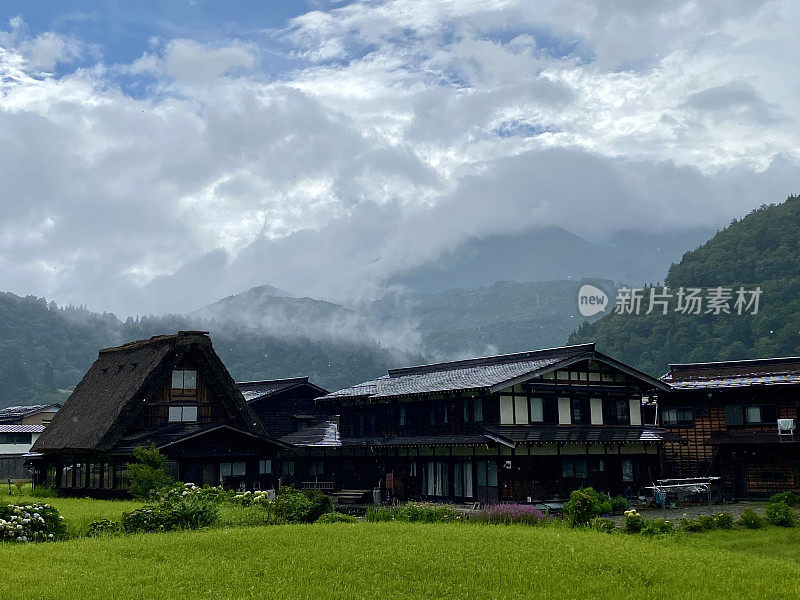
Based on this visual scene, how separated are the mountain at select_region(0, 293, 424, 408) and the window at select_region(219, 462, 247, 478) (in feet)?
287

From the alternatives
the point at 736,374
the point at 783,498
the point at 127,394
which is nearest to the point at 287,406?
the point at 127,394

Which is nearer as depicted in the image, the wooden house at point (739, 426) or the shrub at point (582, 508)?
the shrub at point (582, 508)

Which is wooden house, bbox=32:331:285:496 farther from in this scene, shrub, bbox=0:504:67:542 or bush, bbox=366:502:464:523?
shrub, bbox=0:504:67:542

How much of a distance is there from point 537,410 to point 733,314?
53.3 meters

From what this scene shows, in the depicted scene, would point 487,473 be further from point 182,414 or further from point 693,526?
point 182,414

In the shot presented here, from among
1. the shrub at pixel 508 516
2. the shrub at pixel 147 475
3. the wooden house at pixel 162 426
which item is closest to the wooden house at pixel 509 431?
the wooden house at pixel 162 426

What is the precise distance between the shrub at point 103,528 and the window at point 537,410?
2133 centimetres

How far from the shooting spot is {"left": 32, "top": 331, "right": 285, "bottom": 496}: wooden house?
38188 mm

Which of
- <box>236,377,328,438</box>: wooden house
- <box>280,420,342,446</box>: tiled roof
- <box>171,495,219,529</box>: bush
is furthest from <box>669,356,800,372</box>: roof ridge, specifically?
<box>171,495,219,529</box>: bush

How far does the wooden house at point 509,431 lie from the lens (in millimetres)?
36531

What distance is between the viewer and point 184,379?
137ft

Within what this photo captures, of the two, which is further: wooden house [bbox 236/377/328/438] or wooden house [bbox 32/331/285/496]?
wooden house [bbox 236/377/328/438]

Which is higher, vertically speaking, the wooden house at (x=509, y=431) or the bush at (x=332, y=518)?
the wooden house at (x=509, y=431)

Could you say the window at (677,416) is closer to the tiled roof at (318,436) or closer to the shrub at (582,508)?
the tiled roof at (318,436)
